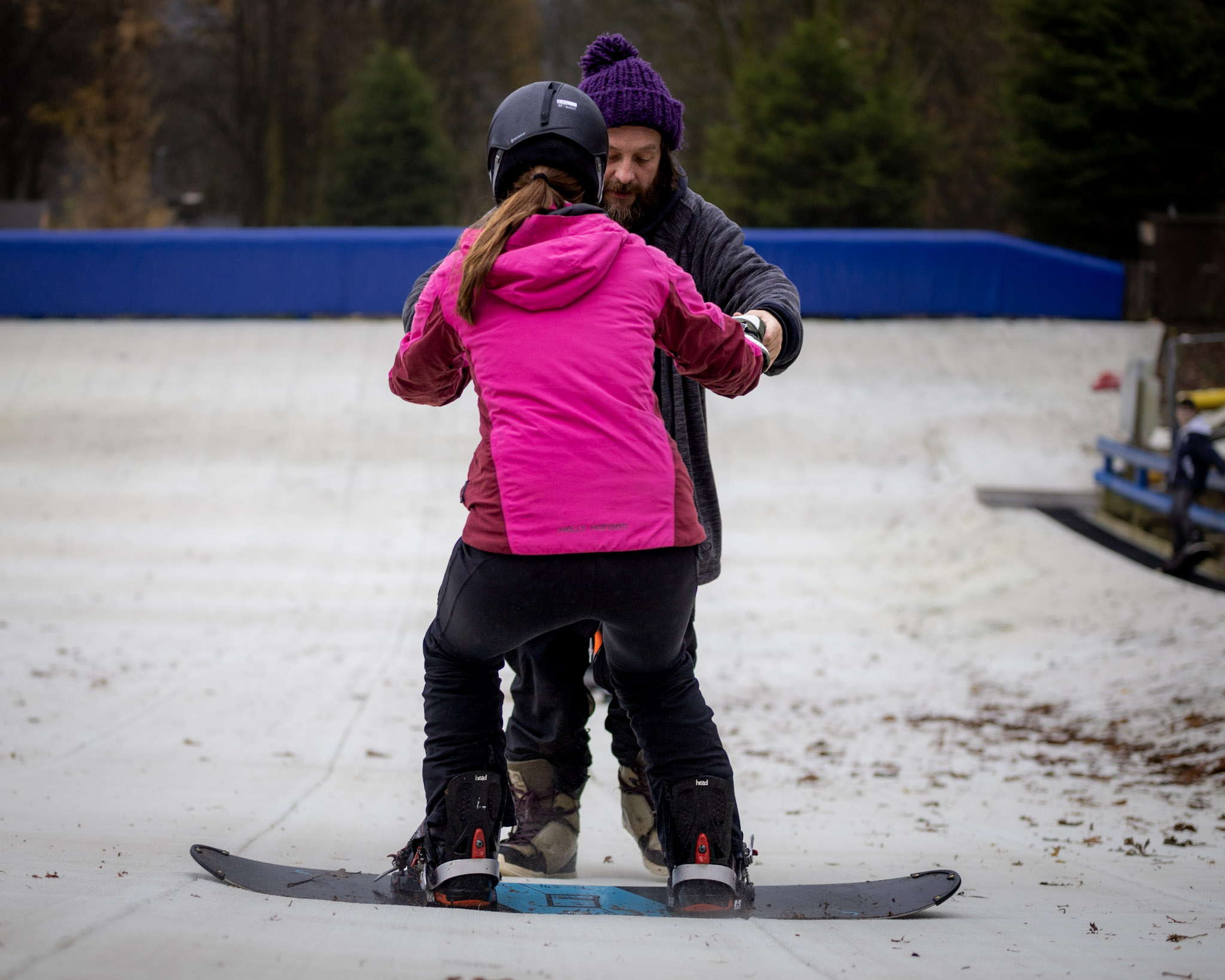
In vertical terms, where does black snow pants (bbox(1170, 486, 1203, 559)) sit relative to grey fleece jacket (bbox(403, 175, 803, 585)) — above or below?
below

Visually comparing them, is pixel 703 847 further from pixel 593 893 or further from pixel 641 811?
pixel 641 811

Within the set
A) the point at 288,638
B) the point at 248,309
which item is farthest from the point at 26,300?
the point at 288,638

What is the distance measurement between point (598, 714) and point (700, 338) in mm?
4469

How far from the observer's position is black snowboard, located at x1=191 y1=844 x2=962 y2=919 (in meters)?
2.54

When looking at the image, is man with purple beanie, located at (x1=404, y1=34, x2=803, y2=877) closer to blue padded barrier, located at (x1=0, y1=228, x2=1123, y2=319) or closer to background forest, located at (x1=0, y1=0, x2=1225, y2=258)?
background forest, located at (x1=0, y1=0, x2=1225, y2=258)

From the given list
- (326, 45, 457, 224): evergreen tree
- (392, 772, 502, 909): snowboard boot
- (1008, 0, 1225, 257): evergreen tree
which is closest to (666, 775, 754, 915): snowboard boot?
(392, 772, 502, 909): snowboard boot

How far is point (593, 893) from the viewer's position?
2.78 metres

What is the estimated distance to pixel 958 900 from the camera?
9.43ft

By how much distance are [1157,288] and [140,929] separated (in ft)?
66.1

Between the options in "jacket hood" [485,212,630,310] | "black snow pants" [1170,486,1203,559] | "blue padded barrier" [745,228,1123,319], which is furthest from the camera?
"blue padded barrier" [745,228,1123,319]

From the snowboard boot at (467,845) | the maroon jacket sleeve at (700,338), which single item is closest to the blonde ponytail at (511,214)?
the maroon jacket sleeve at (700,338)

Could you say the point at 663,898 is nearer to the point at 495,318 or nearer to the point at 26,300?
the point at 495,318

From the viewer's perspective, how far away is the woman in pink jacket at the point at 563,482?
2213 millimetres

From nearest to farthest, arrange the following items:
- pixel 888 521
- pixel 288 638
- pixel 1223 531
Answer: pixel 288 638 < pixel 1223 531 < pixel 888 521
